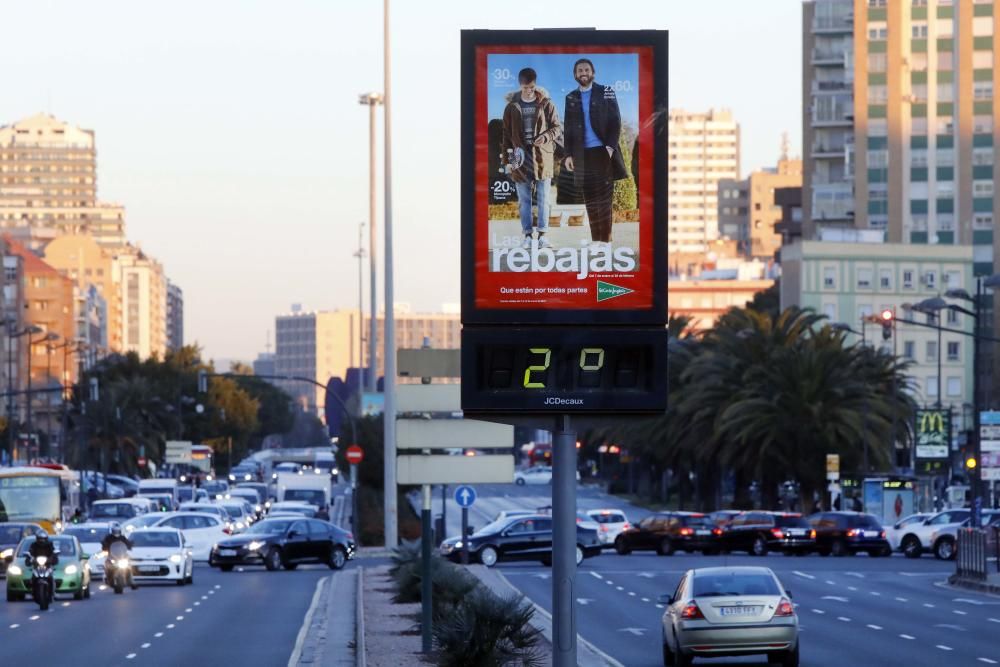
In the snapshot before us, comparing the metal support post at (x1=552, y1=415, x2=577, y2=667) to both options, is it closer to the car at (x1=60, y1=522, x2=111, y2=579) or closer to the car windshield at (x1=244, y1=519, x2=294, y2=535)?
the car at (x1=60, y1=522, x2=111, y2=579)

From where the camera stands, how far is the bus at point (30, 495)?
204 ft

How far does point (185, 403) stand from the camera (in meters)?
153

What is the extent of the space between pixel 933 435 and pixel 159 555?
34.8 m

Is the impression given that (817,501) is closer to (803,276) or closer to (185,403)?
(803,276)

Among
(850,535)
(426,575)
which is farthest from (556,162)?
(850,535)

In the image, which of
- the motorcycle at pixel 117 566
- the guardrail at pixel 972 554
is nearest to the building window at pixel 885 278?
the guardrail at pixel 972 554

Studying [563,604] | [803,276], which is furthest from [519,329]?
[803,276]

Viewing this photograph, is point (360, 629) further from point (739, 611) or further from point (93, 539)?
point (93, 539)

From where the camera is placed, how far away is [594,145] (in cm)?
1431

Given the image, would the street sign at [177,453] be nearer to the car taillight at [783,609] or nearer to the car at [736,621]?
the car at [736,621]

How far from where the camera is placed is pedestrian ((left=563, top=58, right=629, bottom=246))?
46.7 feet

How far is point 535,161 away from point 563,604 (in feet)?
10.9

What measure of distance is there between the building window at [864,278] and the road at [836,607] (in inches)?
2382

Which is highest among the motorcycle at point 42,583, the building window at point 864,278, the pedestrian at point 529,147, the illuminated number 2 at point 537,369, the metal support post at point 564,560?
the building window at point 864,278
